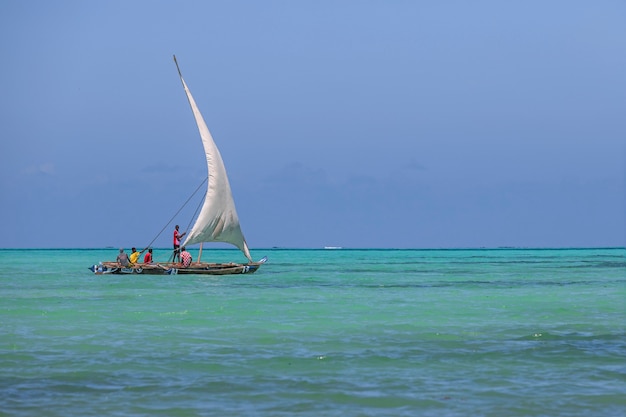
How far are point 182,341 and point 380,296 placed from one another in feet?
44.7

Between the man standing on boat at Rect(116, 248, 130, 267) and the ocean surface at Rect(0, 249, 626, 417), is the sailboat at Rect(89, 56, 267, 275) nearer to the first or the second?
the man standing on boat at Rect(116, 248, 130, 267)

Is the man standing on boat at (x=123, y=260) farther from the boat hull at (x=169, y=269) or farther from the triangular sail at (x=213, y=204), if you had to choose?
the triangular sail at (x=213, y=204)

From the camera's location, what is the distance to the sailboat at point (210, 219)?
38.8 m

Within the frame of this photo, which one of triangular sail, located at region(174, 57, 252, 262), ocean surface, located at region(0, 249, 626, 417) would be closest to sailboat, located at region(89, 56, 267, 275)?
triangular sail, located at region(174, 57, 252, 262)

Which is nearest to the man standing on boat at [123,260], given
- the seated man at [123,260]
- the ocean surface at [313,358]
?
the seated man at [123,260]

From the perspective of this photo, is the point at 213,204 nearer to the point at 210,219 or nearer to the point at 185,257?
the point at 210,219

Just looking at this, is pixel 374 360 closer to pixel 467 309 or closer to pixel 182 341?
A: pixel 182 341

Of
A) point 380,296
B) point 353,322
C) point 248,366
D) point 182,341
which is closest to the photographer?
point 248,366

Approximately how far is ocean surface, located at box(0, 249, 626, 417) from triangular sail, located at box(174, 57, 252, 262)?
13385 mm

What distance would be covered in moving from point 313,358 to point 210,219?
2595 centimetres

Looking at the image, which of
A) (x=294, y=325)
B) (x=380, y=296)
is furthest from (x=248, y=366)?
(x=380, y=296)

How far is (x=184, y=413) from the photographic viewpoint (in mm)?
9570

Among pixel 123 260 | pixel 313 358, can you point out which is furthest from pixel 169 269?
pixel 313 358

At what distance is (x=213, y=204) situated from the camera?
38969 millimetres
